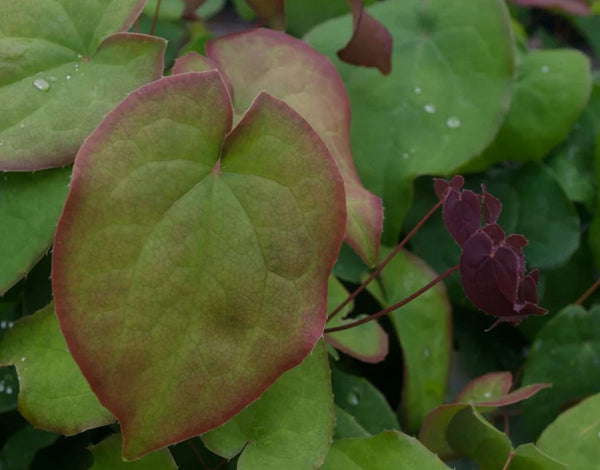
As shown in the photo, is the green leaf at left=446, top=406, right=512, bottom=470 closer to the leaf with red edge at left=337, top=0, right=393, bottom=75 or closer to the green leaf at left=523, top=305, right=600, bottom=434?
the green leaf at left=523, top=305, right=600, bottom=434

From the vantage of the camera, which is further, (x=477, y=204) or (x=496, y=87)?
(x=496, y=87)

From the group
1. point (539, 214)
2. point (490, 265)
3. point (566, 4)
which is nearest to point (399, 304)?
point (490, 265)

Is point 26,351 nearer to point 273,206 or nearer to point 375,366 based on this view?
point 273,206

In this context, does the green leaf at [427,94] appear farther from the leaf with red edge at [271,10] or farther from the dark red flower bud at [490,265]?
the dark red flower bud at [490,265]

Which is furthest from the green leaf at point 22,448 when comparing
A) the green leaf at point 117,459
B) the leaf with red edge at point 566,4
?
the leaf with red edge at point 566,4

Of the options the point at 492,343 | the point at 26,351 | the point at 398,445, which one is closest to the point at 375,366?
the point at 492,343

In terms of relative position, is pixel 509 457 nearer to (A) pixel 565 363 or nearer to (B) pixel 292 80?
(A) pixel 565 363
